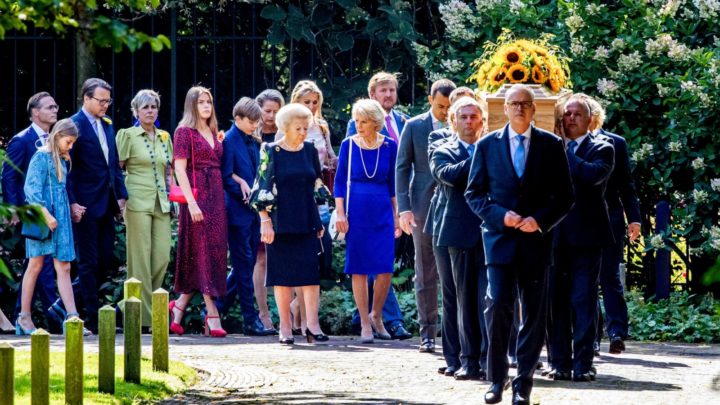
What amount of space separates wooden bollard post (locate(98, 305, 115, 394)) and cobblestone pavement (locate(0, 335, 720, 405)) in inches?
16.8

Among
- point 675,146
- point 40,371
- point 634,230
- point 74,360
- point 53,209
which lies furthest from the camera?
point 675,146

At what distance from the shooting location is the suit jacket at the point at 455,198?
353 inches

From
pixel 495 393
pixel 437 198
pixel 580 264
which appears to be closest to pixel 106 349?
pixel 495 393

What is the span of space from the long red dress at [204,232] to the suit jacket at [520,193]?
16.0ft

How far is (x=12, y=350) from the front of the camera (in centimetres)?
643

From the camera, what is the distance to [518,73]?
995cm

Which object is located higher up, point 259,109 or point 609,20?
point 609,20

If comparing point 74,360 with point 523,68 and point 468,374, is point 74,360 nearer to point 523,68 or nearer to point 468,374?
point 468,374

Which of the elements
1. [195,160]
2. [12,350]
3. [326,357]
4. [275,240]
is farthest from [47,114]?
[12,350]

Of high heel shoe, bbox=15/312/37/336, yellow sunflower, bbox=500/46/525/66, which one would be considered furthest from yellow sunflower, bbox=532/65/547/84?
high heel shoe, bbox=15/312/37/336

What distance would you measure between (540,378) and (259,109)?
4.43 meters

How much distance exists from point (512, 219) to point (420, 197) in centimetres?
332

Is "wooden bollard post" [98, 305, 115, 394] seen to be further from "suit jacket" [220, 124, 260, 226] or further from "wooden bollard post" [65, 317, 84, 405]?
"suit jacket" [220, 124, 260, 226]

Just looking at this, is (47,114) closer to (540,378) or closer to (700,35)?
(540,378)
